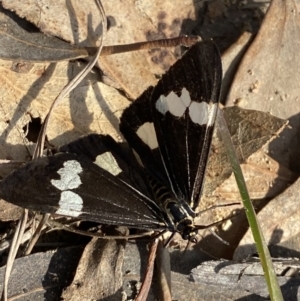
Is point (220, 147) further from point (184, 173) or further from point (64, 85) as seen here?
point (64, 85)

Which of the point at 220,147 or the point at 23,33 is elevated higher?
the point at 23,33

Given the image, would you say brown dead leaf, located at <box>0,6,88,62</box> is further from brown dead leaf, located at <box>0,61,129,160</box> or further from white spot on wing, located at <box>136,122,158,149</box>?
white spot on wing, located at <box>136,122,158,149</box>

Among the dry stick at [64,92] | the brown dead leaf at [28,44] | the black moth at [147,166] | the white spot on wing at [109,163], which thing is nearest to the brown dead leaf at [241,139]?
the black moth at [147,166]

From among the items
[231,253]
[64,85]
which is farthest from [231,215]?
[64,85]

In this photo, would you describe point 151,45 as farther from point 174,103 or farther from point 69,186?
point 69,186

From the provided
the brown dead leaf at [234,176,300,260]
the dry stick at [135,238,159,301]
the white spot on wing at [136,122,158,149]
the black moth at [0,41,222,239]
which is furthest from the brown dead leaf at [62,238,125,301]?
the brown dead leaf at [234,176,300,260]
